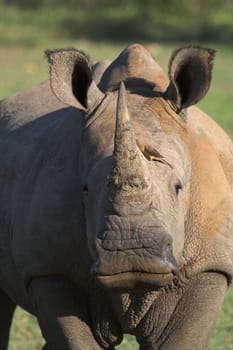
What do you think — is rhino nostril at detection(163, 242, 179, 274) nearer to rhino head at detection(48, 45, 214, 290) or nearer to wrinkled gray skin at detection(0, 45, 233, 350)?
rhino head at detection(48, 45, 214, 290)

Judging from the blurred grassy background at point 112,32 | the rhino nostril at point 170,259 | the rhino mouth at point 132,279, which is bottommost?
the blurred grassy background at point 112,32

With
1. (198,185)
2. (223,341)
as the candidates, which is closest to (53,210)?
(198,185)

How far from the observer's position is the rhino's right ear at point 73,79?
19.7ft

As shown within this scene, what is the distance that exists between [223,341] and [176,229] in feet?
10.1

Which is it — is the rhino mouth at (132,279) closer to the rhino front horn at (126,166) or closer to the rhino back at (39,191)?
the rhino front horn at (126,166)

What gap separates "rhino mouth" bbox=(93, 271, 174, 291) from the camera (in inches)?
205

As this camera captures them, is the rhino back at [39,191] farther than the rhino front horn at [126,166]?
Yes

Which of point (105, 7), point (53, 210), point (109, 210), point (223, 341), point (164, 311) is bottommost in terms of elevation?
point (105, 7)

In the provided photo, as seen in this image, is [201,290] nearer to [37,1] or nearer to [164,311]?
[164,311]

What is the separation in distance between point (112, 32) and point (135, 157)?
32.9 meters

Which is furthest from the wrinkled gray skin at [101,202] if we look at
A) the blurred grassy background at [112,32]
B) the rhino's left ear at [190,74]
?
the blurred grassy background at [112,32]

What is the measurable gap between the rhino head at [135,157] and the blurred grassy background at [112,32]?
3.78 m

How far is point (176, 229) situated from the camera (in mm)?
5512

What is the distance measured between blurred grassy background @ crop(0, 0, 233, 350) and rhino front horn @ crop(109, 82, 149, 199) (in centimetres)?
448
